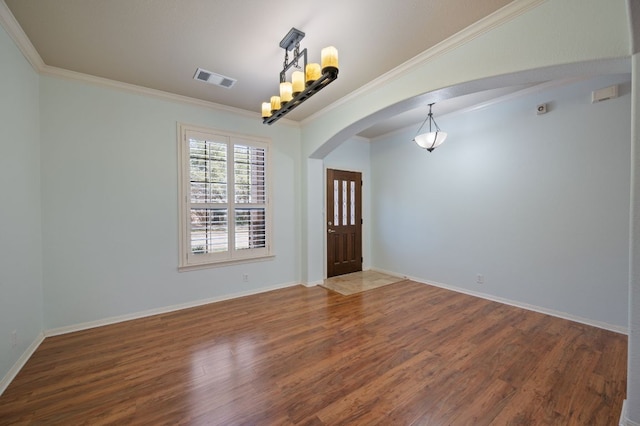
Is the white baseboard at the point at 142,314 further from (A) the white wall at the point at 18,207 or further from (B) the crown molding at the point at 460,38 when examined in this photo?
(B) the crown molding at the point at 460,38

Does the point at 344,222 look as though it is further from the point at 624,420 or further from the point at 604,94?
the point at 624,420

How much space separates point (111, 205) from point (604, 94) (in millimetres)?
6095

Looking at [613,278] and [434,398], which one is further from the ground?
[613,278]

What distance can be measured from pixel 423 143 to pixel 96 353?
4.79 m

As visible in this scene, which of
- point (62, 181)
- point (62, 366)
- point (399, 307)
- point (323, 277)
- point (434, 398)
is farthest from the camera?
point (323, 277)

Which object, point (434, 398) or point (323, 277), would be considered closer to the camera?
point (434, 398)

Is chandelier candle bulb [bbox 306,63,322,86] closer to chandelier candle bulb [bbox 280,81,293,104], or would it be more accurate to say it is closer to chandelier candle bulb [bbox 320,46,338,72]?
chandelier candle bulb [bbox 320,46,338,72]

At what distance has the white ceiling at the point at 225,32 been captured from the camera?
2039 mm

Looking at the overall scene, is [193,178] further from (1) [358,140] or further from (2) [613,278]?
(2) [613,278]

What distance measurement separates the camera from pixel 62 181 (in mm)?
2943

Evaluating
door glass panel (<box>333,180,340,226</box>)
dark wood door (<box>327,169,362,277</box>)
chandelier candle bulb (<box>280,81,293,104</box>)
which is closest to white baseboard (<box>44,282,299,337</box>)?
dark wood door (<box>327,169,362,277</box>)

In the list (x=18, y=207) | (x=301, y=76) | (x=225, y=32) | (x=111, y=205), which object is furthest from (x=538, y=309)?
(x=18, y=207)

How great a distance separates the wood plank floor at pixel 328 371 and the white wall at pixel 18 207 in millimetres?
411

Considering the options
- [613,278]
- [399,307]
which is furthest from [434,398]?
[613,278]
